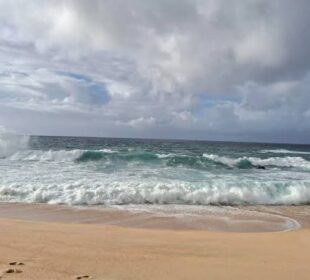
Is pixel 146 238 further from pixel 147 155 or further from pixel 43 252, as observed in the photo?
pixel 147 155

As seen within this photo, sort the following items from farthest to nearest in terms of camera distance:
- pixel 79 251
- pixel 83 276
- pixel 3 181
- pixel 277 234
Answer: pixel 3 181
pixel 277 234
pixel 79 251
pixel 83 276

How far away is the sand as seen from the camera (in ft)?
15.1

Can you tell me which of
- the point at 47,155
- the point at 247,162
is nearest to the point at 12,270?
the point at 47,155

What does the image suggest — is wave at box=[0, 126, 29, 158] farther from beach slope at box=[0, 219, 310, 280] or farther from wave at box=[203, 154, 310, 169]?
beach slope at box=[0, 219, 310, 280]

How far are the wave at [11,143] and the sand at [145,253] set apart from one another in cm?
2183

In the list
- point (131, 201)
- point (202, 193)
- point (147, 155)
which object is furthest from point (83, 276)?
point (147, 155)

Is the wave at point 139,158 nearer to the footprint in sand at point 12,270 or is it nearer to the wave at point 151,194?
the wave at point 151,194

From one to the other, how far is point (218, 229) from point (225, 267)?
318cm

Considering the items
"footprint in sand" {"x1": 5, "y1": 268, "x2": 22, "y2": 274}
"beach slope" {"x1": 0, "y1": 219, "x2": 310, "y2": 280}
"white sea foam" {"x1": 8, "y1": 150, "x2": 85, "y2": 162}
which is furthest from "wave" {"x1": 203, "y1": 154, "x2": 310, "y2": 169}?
"footprint in sand" {"x1": 5, "y1": 268, "x2": 22, "y2": 274}

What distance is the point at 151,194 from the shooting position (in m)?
11.8

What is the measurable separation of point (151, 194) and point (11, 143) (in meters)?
20.9

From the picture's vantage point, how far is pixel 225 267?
496 centimetres

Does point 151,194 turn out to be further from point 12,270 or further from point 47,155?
point 47,155

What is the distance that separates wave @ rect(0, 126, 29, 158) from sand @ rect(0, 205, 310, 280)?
71.6 ft
